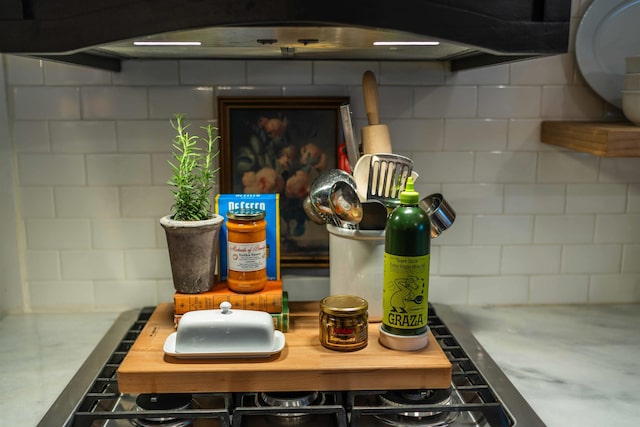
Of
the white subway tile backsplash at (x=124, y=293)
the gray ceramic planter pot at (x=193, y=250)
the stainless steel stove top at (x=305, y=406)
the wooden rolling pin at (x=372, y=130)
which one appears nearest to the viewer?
the stainless steel stove top at (x=305, y=406)

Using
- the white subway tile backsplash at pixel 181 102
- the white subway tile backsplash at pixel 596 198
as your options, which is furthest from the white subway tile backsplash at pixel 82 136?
the white subway tile backsplash at pixel 596 198

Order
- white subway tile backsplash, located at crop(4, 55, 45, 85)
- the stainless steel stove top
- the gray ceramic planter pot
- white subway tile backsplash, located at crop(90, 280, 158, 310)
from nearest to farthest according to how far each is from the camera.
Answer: the stainless steel stove top → the gray ceramic planter pot → white subway tile backsplash, located at crop(4, 55, 45, 85) → white subway tile backsplash, located at crop(90, 280, 158, 310)

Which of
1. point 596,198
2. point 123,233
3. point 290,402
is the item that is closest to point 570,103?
point 596,198

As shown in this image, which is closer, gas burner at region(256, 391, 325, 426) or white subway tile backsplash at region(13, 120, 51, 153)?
gas burner at region(256, 391, 325, 426)

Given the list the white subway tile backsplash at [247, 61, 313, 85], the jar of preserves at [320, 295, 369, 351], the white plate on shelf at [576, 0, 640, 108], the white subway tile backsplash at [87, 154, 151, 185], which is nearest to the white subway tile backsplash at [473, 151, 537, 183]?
the white plate on shelf at [576, 0, 640, 108]

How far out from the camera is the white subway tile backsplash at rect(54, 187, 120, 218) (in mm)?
1453

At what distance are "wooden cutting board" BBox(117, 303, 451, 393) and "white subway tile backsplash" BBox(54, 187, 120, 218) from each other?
0.48 m

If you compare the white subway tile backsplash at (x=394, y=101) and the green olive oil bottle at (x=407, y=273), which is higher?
the white subway tile backsplash at (x=394, y=101)

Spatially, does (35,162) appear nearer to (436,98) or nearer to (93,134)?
(93,134)

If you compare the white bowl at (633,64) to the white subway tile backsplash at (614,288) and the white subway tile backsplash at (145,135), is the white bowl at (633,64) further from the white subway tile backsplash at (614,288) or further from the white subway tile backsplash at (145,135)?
the white subway tile backsplash at (145,135)

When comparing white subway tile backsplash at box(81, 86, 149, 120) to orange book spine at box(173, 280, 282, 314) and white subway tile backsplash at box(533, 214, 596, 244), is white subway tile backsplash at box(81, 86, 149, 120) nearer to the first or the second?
orange book spine at box(173, 280, 282, 314)

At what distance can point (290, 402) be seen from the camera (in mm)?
1062

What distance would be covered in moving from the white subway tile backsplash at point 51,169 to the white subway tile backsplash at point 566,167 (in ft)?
3.32

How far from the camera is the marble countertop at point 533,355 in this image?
3.55ft
